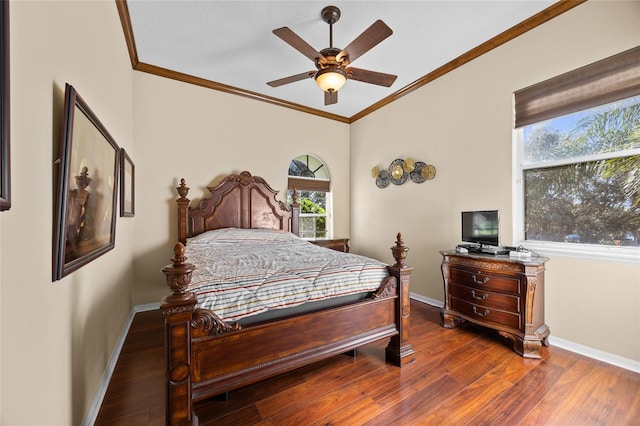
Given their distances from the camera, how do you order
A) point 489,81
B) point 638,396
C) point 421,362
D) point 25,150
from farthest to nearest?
point 489,81 < point 421,362 < point 638,396 < point 25,150

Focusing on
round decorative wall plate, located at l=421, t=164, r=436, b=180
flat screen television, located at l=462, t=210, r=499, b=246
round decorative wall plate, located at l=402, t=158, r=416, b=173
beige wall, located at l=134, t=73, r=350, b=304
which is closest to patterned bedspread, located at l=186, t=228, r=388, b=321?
beige wall, located at l=134, t=73, r=350, b=304

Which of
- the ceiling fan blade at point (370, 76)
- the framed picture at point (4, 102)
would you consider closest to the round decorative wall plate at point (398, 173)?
the ceiling fan blade at point (370, 76)

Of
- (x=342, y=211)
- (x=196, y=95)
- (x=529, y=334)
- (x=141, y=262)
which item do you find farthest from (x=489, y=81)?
(x=141, y=262)

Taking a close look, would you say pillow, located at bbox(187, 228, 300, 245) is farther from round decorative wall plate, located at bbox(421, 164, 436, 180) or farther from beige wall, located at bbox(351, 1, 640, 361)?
round decorative wall plate, located at bbox(421, 164, 436, 180)

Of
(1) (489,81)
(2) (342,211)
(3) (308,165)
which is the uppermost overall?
(1) (489,81)

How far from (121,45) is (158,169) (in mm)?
Answer: 1392

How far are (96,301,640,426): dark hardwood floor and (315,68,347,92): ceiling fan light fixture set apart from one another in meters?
2.43

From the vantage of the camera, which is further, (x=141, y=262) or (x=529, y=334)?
(x=141, y=262)

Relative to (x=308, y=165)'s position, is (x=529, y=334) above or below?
below

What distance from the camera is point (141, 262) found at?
3.27 m

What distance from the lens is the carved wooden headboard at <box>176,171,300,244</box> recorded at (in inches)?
136

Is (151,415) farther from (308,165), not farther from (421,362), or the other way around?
(308,165)

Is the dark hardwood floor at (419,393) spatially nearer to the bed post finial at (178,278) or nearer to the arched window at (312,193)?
the bed post finial at (178,278)

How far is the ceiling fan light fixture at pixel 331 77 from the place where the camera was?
7.41 ft
